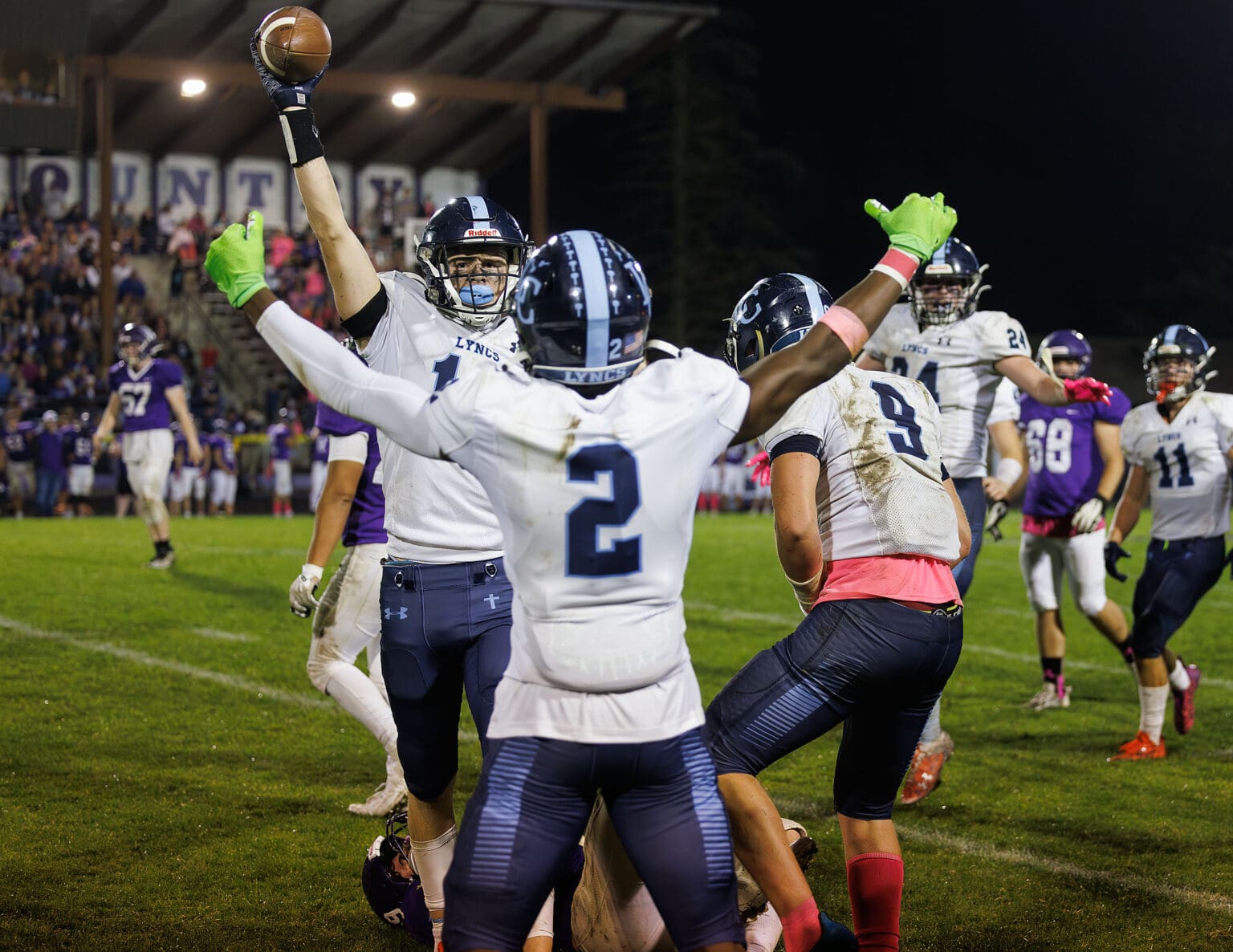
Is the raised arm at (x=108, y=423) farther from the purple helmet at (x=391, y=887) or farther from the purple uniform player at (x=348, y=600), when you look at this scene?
the purple helmet at (x=391, y=887)

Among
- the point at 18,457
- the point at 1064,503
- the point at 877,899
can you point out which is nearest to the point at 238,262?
the point at 877,899

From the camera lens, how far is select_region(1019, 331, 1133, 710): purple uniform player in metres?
7.79

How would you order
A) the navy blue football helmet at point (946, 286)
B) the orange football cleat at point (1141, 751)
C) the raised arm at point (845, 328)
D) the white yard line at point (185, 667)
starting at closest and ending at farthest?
the raised arm at point (845, 328) < the navy blue football helmet at point (946, 286) < the orange football cleat at point (1141, 751) < the white yard line at point (185, 667)

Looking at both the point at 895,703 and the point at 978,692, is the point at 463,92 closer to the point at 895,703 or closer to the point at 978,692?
the point at 978,692

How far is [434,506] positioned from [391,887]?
1.20m

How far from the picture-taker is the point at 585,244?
9.05 feet

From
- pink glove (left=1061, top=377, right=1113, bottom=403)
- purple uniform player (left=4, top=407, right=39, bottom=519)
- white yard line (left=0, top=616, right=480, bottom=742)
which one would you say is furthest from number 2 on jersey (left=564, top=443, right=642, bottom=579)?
purple uniform player (left=4, top=407, right=39, bottom=519)

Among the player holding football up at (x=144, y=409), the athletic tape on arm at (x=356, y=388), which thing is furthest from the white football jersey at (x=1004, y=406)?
the player holding football up at (x=144, y=409)

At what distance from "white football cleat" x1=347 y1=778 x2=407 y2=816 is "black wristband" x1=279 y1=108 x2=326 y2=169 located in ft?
8.58

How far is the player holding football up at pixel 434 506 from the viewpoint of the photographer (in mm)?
3650

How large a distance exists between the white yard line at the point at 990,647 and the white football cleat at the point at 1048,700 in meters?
1.20

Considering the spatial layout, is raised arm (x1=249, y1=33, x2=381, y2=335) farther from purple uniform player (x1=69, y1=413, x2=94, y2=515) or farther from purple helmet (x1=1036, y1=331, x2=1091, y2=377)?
purple uniform player (x1=69, y1=413, x2=94, y2=515)

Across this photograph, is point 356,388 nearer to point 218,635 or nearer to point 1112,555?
point 1112,555

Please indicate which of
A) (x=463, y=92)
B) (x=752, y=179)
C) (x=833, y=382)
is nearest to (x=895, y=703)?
(x=833, y=382)
